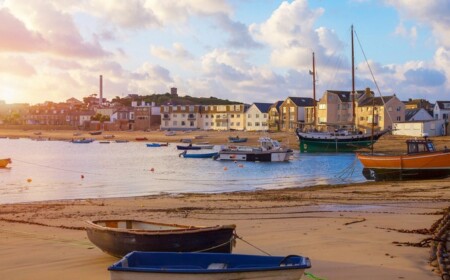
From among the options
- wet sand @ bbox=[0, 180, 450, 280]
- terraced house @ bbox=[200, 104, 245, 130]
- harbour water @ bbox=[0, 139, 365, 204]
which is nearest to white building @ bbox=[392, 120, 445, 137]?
harbour water @ bbox=[0, 139, 365, 204]

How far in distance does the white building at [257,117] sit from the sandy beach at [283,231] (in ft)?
357

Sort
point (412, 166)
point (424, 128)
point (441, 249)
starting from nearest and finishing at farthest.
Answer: point (441, 249) < point (412, 166) < point (424, 128)

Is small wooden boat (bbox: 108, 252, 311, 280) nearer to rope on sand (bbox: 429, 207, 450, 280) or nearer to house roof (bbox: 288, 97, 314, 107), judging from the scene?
rope on sand (bbox: 429, 207, 450, 280)

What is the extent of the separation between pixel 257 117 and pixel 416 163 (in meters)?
102

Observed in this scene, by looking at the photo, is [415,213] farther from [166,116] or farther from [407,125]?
[166,116]

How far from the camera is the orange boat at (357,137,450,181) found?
30.5 meters

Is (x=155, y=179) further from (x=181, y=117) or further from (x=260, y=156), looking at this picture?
(x=181, y=117)

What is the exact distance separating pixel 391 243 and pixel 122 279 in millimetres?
6251

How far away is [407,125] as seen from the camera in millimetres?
87375

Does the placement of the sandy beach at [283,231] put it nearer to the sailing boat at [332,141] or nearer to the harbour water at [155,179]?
the harbour water at [155,179]

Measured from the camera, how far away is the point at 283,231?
1288cm

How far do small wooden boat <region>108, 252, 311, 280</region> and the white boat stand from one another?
48.1 m

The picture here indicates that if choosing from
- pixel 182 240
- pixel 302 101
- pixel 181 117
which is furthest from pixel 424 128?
pixel 182 240

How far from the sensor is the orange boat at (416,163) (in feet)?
100
